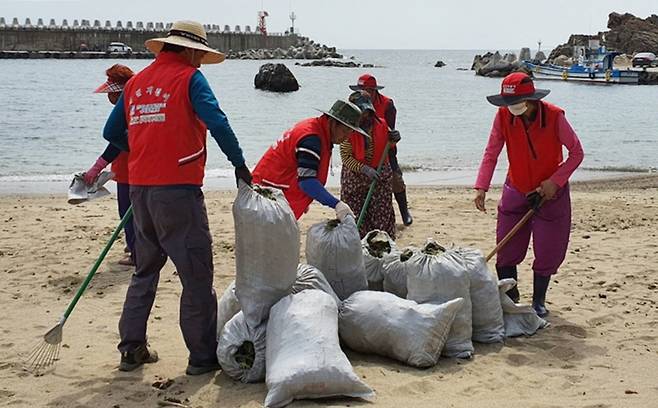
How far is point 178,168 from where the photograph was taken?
390 centimetres

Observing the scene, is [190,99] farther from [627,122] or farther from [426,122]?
[627,122]

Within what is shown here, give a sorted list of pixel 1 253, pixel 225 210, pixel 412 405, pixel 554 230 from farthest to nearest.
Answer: pixel 225 210
pixel 1 253
pixel 554 230
pixel 412 405

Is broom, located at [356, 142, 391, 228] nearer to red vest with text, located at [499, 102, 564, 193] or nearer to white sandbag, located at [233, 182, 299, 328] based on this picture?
red vest with text, located at [499, 102, 564, 193]

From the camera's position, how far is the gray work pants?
392 centimetres

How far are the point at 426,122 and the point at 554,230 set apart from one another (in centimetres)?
2221

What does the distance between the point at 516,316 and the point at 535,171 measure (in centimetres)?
84

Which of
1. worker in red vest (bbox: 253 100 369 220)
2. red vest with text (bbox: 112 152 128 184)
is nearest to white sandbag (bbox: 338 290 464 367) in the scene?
worker in red vest (bbox: 253 100 369 220)

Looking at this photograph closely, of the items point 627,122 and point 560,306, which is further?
point 627,122

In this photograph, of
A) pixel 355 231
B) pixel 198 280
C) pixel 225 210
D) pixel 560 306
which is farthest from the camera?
pixel 225 210

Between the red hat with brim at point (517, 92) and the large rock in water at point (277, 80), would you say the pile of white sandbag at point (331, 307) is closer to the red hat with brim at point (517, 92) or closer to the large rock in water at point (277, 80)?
the red hat with brim at point (517, 92)

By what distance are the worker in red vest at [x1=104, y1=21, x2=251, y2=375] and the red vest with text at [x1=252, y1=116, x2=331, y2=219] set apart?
2.08 feet

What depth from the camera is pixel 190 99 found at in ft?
12.7

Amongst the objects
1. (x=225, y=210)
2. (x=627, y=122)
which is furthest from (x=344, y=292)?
(x=627, y=122)

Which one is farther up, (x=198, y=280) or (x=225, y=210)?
(x=198, y=280)
